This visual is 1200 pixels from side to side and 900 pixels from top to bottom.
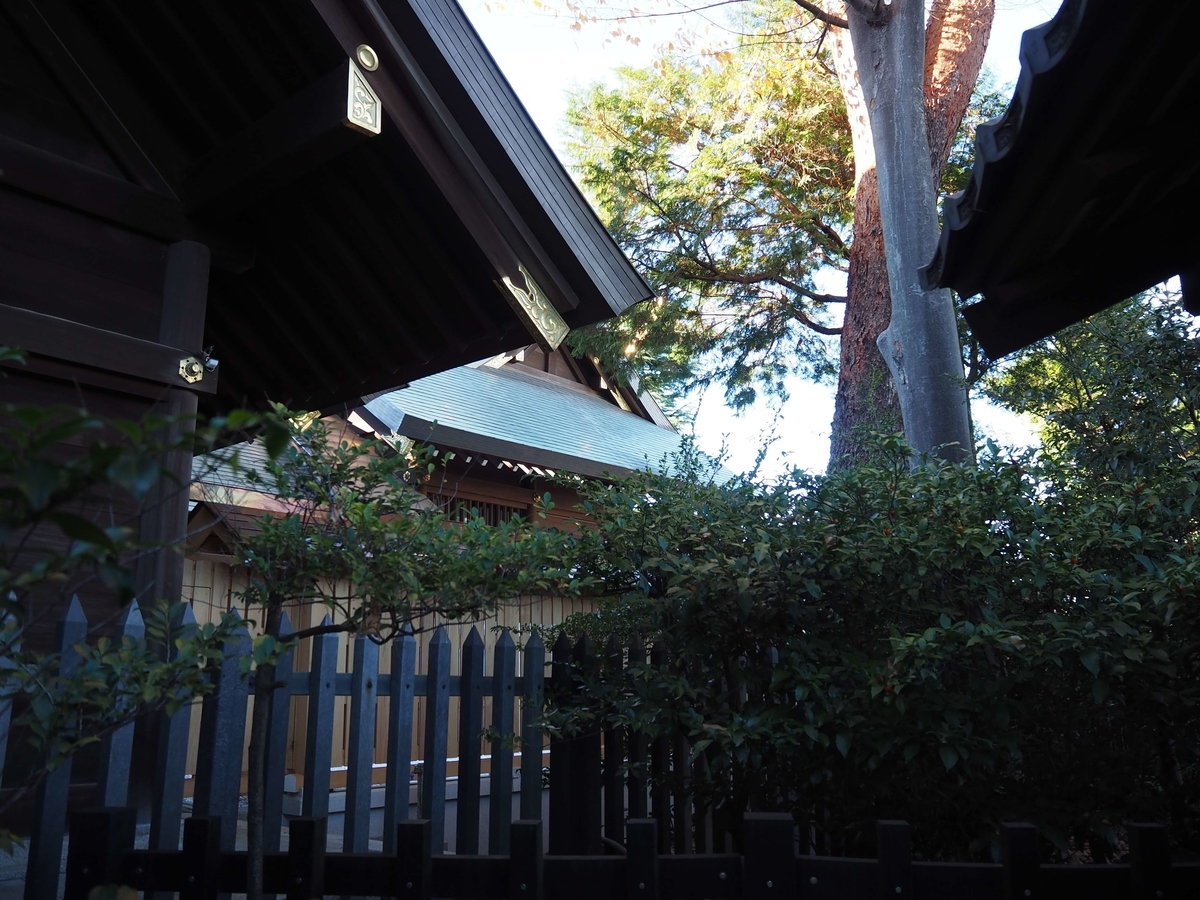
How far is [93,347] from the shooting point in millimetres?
3895

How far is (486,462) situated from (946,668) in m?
6.84

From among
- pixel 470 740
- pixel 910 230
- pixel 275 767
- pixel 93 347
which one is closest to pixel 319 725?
pixel 275 767

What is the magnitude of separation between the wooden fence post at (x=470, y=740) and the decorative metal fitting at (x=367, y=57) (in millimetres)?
2262

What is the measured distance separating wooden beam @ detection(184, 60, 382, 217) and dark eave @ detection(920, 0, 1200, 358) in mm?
2303

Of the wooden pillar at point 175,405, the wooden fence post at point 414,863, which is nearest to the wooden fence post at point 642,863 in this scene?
the wooden fence post at point 414,863

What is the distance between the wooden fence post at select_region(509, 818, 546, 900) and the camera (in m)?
2.29

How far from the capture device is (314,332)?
538 centimetres

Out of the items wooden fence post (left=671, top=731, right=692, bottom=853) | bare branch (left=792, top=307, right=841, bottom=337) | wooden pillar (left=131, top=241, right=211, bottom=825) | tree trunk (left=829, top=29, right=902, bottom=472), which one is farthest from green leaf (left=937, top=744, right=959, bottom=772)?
bare branch (left=792, top=307, right=841, bottom=337)

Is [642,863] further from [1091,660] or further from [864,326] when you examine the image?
[864,326]

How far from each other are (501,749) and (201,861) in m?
1.56

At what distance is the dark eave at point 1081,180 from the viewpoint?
228 cm

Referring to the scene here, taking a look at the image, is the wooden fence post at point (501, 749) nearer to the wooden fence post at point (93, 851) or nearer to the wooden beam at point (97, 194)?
the wooden fence post at point (93, 851)

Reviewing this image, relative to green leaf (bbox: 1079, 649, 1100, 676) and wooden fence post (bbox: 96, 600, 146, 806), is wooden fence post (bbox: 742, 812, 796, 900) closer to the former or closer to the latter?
A: green leaf (bbox: 1079, 649, 1100, 676)

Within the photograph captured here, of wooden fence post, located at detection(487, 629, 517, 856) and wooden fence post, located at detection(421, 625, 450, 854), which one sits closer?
wooden fence post, located at detection(421, 625, 450, 854)
